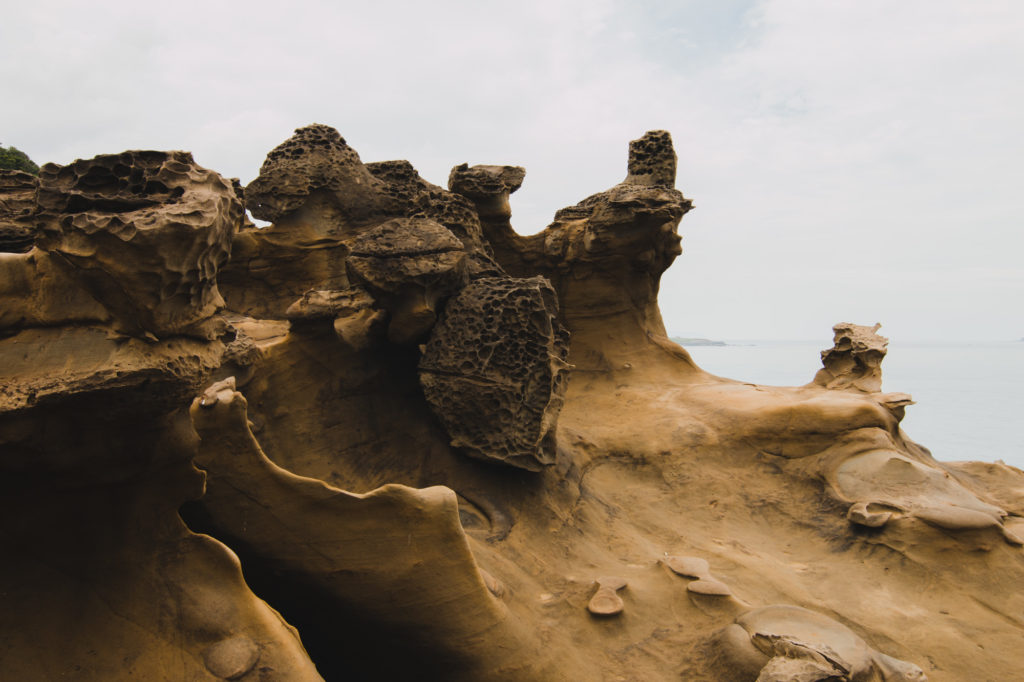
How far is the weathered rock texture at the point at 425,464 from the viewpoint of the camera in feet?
5.67

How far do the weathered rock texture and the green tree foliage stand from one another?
4.62 m

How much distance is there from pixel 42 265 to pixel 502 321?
228cm

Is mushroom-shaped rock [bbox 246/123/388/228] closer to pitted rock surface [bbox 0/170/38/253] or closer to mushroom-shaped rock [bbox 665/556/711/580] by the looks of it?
pitted rock surface [bbox 0/170/38/253]

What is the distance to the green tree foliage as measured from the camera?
7.53m

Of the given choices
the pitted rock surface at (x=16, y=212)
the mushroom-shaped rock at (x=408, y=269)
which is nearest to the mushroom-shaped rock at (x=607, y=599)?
the mushroom-shaped rock at (x=408, y=269)

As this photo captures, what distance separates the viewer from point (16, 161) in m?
7.68

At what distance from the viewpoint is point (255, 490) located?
7.74 ft

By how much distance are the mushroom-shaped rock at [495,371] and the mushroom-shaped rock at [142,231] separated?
1.93 m

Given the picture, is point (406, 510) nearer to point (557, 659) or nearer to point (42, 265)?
point (557, 659)

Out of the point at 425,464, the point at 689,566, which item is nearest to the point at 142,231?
the point at 425,464

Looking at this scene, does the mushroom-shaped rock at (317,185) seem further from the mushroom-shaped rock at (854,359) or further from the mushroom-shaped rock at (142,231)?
the mushroom-shaped rock at (854,359)

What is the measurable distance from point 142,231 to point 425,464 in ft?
8.31

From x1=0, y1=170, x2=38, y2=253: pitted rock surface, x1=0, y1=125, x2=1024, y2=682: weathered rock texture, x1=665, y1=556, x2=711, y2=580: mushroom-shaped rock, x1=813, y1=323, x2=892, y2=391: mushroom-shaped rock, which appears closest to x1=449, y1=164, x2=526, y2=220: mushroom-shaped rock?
x1=0, y1=125, x2=1024, y2=682: weathered rock texture

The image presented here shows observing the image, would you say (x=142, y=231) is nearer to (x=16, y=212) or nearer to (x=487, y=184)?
(x=16, y=212)
